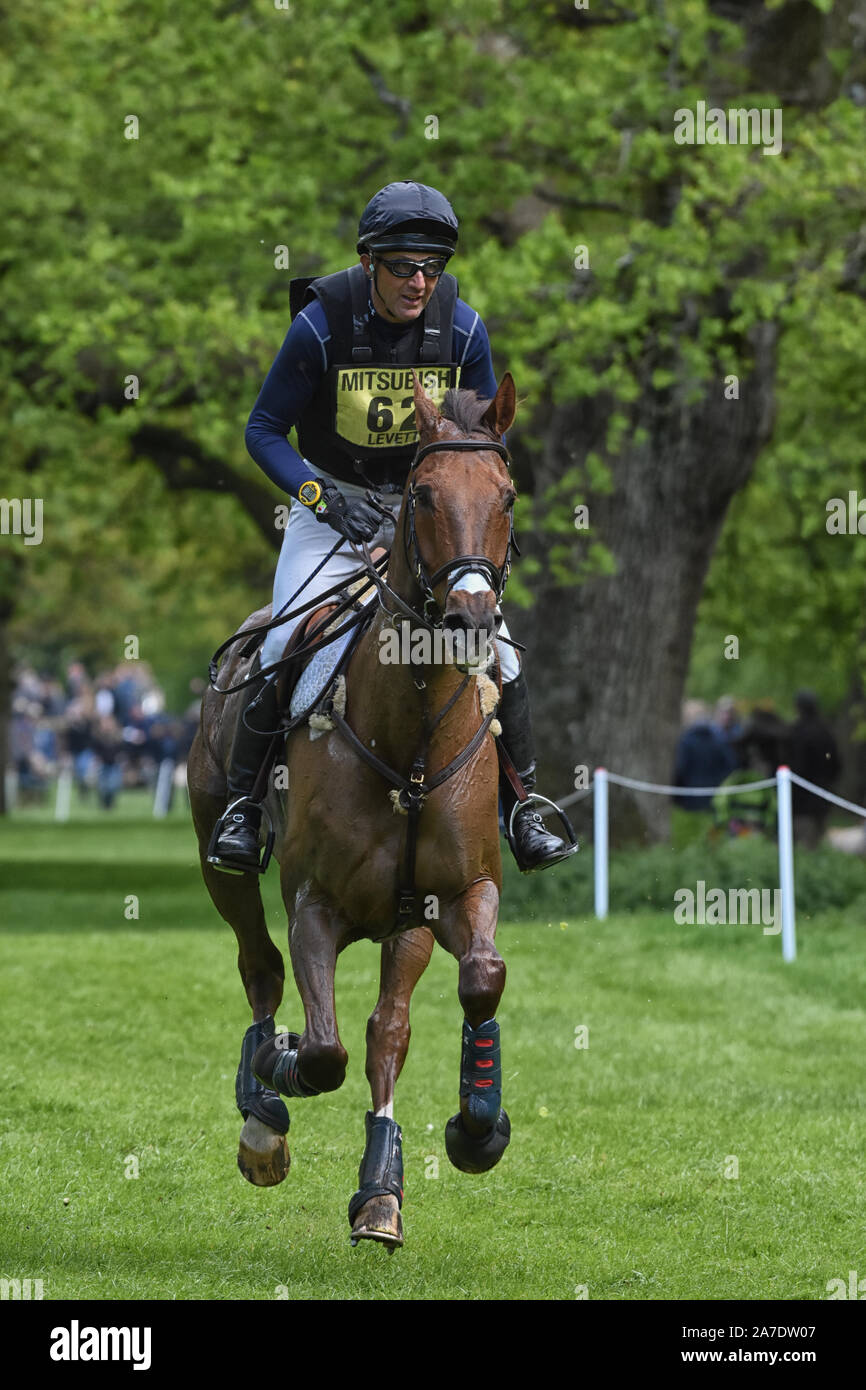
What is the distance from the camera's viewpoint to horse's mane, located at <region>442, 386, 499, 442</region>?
6.71 meters

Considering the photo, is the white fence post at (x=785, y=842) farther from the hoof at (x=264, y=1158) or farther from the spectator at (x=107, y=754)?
the spectator at (x=107, y=754)

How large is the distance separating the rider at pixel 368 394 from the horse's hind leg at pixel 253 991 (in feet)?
3.46

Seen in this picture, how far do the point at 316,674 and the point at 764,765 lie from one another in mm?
17846

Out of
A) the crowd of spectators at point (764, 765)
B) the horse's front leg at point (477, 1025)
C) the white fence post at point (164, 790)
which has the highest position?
the white fence post at point (164, 790)

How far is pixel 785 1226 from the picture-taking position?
8.31 metres

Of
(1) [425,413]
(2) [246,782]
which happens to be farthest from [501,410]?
(2) [246,782]

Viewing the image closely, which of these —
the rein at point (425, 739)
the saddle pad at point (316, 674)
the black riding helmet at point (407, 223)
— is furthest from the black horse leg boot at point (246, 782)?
the black riding helmet at point (407, 223)

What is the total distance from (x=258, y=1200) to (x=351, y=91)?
15.0m

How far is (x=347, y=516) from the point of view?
7539mm

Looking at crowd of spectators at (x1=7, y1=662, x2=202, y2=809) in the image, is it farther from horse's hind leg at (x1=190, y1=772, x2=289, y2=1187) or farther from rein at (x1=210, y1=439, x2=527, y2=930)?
rein at (x1=210, y1=439, x2=527, y2=930)

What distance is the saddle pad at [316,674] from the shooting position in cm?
748

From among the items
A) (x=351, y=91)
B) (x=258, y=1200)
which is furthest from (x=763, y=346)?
(x=258, y=1200)

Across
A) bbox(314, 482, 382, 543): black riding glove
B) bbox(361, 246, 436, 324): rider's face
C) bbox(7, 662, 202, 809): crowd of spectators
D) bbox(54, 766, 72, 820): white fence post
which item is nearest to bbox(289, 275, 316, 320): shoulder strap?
bbox(361, 246, 436, 324): rider's face
